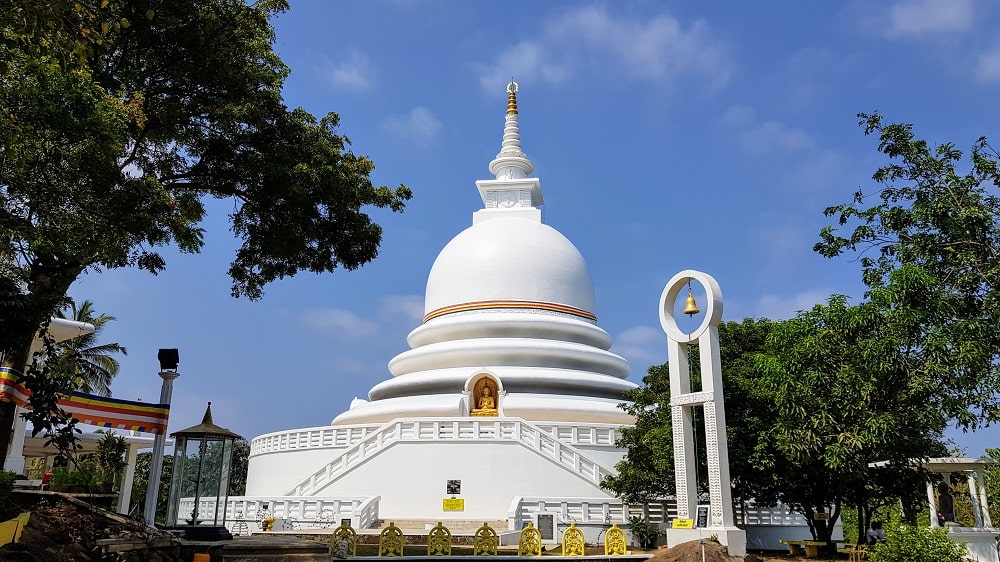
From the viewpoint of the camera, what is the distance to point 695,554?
12.6 m

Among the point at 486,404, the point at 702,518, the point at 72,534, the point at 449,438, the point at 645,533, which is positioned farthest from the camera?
the point at 486,404

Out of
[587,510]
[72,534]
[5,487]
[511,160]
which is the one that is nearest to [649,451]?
[587,510]

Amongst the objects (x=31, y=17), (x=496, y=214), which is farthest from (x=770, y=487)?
(x=496, y=214)

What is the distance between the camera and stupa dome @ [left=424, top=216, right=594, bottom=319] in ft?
102

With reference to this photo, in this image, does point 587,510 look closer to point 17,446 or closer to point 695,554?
point 695,554

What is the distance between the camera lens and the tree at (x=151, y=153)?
8.87 m

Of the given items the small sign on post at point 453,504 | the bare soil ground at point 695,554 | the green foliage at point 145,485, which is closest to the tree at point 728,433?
the bare soil ground at point 695,554

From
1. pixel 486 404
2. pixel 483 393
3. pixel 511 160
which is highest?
pixel 511 160

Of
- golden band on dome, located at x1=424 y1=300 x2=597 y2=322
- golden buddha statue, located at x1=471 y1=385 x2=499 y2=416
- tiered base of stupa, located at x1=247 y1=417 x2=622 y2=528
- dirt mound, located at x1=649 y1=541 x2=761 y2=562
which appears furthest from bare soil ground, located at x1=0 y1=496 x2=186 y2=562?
golden band on dome, located at x1=424 y1=300 x2=597 y2=322

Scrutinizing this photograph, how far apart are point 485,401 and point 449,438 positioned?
403cm

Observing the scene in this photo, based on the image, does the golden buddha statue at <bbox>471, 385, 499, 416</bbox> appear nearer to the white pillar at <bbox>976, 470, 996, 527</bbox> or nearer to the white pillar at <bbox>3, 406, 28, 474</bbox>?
the white pillar at <bbox>3, 406, 28, 474</bbox>

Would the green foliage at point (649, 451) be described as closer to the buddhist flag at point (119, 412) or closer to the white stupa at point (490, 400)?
the white stupa at point (490, 400)

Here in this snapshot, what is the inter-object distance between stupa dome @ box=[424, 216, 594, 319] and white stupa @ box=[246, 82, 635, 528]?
5 cm

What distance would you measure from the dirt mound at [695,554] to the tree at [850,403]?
2.95 meters
